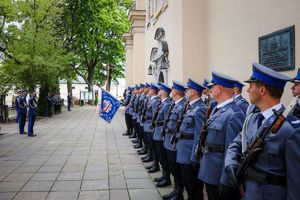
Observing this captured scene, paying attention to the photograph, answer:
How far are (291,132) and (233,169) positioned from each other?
0.63 m

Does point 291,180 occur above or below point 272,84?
below

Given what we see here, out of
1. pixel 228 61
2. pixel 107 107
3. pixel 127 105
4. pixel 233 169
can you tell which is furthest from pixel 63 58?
pixel 233 169

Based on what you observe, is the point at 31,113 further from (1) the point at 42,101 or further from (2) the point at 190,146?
(1) the point at 42,101

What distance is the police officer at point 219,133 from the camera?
3.99m

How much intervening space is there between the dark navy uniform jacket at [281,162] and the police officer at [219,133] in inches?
35.8

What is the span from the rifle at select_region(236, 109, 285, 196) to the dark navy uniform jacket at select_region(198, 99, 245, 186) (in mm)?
972

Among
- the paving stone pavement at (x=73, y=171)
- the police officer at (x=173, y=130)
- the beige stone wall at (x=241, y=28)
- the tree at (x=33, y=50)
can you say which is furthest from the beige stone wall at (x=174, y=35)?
the tree at (x=33, y=50)

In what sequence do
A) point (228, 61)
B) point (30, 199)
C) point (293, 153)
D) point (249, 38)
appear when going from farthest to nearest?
point (228, 61) → point (249, 38) → point (30, 199) → point (293, 153)

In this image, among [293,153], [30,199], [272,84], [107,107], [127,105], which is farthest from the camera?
[127,105]

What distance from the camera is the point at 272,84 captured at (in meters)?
3.02

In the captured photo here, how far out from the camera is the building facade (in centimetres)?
665

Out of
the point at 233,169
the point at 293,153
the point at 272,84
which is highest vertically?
the point at 272,84

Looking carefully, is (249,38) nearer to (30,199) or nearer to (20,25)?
(30,199)

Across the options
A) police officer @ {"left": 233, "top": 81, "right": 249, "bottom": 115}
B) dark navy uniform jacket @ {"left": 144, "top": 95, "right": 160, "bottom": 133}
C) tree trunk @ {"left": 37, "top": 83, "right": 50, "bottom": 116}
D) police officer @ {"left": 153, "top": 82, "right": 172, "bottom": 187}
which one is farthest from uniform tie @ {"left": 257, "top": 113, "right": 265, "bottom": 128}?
tree trunk @ {"left": 37, "top": 83, "right": 50, "bottom": 116}
